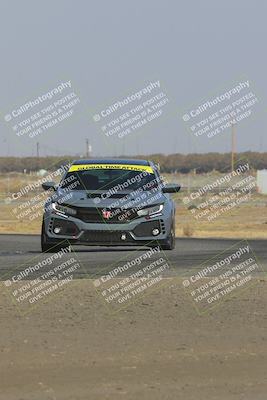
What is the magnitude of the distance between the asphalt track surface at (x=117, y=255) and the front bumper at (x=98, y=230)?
29 cm

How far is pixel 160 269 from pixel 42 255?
3674mm

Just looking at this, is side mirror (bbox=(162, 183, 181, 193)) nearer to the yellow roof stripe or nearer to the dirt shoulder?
the yellow roof stripe

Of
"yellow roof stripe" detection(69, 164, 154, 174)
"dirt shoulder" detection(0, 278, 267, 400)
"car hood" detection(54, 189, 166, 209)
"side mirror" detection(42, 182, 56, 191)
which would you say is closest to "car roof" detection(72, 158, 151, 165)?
"yellow roof stripe" detection(69, 164, 154, 174)

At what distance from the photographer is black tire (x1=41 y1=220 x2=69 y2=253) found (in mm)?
18562

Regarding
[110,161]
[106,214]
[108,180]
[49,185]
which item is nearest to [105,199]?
[106,214]

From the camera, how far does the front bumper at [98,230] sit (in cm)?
1834

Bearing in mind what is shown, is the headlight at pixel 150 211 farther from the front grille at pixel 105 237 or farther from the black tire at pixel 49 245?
the black tire at pixel 49 245

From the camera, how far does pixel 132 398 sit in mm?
7352

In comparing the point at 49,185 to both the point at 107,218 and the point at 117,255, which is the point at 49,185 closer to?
the point at 107,218

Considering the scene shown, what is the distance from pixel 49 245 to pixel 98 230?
106 centimetres

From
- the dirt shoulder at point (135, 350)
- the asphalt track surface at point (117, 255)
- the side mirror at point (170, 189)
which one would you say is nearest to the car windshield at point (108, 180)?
the side mirror at point (170, 189)

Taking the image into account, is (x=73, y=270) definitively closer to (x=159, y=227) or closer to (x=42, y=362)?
(x=159, y=227)

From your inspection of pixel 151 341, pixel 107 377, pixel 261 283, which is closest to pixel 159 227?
pixel 261 283

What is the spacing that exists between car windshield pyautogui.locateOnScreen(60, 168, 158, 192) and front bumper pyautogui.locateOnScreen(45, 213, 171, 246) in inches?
33.5
